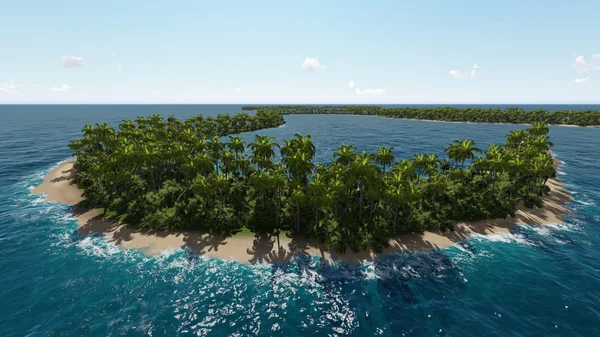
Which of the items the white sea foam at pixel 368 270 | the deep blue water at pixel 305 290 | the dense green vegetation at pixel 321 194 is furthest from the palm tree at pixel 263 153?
the white sea foam at pixel 368 270

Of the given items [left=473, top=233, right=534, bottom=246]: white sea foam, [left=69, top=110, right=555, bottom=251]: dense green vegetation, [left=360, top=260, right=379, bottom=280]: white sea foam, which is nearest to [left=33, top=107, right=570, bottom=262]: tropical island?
[left=69, top=110, right=555, bottom=251]: dense green vegetation

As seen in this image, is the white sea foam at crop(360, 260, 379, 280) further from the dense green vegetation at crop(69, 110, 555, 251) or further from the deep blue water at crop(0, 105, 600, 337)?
the dense green vegetation at crop(69, 110, 555, 251)

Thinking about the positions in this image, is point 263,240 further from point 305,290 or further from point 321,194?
point 321,194

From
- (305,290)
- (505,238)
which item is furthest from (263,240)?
(505,238)

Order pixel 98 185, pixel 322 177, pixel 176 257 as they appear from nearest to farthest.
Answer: pixel 176 257 < pixel 322 177 < pixel 98 185

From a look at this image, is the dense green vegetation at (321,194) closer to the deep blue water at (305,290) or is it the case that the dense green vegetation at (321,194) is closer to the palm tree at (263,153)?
the palm tree at (263,153)

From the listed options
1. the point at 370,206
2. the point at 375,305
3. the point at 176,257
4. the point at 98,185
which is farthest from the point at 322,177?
the point at 98,185

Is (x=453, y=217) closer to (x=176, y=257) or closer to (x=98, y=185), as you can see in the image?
(x=176, y=257)
